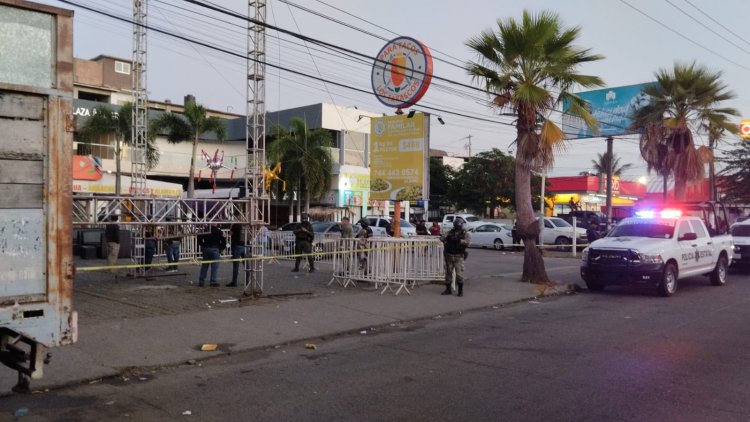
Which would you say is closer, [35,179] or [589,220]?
[35,179]

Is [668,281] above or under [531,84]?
under

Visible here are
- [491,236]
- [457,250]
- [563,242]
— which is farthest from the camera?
[491,236]

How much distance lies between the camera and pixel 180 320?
32.8 ft

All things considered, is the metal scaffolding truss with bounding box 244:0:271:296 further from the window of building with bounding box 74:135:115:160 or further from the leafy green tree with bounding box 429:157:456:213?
the leafy green tree with bounding box 429:157:456:213

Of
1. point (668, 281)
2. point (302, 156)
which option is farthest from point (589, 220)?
point (668, 281)

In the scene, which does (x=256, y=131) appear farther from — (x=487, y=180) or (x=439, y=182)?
(x=439, y=182)

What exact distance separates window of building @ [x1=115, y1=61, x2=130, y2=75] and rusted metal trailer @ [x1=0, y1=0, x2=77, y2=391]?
2001 inches

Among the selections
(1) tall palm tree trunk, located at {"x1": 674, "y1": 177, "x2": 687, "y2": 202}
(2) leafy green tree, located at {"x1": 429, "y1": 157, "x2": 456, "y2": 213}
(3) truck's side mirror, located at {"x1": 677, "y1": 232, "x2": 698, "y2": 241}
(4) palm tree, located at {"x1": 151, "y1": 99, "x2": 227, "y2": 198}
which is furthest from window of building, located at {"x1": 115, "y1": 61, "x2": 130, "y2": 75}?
(3) truck's side mirror, located at {"x1": 677, "y1": 232, "x2": 698, "y2": 241}

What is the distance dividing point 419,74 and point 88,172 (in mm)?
16267

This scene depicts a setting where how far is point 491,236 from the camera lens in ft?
99.9

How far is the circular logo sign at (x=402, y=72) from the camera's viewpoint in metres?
15.3

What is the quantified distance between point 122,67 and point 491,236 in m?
36.8

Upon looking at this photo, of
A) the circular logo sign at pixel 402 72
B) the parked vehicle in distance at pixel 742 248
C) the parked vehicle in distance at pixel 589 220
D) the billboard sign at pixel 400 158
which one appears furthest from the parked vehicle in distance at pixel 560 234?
the circular logo sign at pixel 402 72

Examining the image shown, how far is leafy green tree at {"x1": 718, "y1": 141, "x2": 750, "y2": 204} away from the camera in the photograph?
106 ft
